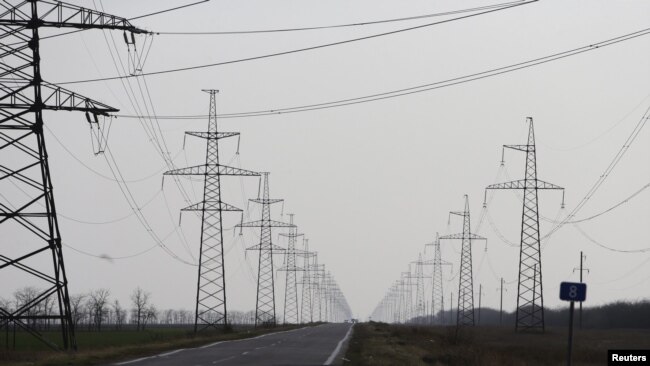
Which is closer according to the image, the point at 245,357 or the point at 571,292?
the point at 571,292

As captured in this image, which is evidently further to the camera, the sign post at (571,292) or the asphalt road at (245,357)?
the asphalt road at (245,357)

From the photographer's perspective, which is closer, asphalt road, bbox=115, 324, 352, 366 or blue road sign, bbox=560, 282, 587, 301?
blue road sign, bbox=560, 282, 587, 301

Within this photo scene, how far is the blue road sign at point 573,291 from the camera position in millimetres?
29453

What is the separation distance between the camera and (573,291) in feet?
97.0

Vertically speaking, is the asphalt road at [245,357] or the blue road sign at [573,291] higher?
the blue road sign at [573,291]

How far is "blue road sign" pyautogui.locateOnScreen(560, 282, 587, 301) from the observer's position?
96.6 feet

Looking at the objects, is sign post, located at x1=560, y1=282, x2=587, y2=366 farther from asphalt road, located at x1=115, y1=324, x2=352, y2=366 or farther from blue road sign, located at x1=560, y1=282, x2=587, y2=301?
asphalt road, located at x1=115, y1=324, x2=352, y2=366

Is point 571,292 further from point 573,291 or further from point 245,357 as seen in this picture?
point 245,357

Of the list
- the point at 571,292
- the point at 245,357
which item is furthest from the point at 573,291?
the point at 245,357

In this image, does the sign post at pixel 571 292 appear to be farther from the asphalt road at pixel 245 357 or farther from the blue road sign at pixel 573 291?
the asphalt road at pixel 245 357

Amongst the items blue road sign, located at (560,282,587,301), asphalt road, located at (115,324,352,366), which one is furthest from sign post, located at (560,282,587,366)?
asphalt road, located at (115,324,352,366)

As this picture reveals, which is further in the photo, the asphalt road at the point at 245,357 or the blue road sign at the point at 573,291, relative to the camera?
the asphalt road at the point at 245,357

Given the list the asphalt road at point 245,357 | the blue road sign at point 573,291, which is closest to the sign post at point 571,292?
the blue road sign at point 573,291

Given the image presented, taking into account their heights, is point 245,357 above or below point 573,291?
below
